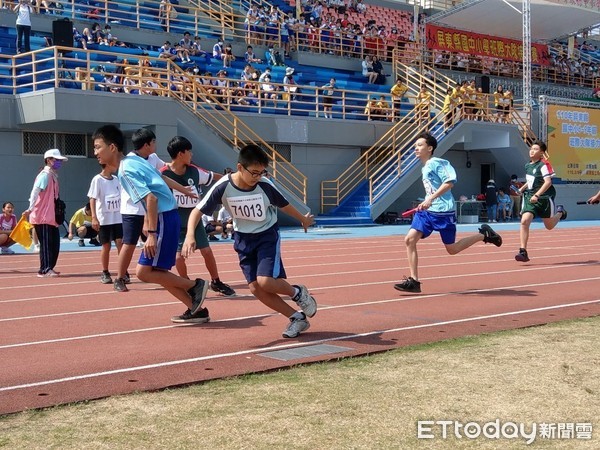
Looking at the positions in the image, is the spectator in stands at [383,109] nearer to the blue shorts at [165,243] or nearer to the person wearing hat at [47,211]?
the person wearing hat at [47,211]

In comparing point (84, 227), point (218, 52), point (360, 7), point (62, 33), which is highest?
point (360, 7)

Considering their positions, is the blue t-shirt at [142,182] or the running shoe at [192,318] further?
Answer: the running shoe at [192,318]

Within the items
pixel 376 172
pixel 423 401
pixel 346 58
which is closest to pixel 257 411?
pixel 423 401

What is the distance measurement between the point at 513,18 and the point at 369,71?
29.8 ft

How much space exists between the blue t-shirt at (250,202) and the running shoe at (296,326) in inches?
32.4

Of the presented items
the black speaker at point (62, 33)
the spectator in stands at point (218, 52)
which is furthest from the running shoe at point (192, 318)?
the spectator in stands at point (218, 52)

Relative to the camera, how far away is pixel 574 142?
37250 millimetres

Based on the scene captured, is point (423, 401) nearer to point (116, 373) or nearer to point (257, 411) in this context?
point (257, 411)

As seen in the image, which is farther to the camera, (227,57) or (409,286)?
(227,57)

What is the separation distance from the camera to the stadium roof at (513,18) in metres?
39.8

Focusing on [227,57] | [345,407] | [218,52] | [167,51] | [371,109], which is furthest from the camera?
[371,109]

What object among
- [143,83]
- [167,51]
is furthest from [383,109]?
[143,83]

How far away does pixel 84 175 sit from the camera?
26.0m

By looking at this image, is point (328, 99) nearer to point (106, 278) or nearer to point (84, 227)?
point (84, 227)
